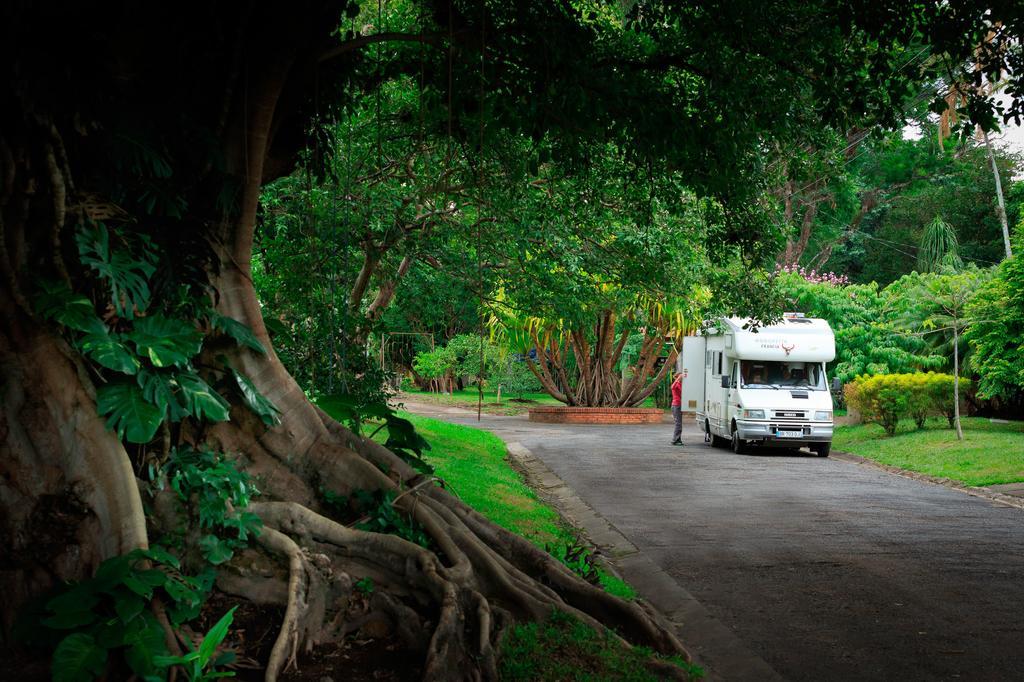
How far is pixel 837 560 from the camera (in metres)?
10.0

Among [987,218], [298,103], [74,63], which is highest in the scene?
[987,218]

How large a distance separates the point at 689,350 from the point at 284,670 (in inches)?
841

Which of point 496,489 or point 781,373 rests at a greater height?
point 781,373

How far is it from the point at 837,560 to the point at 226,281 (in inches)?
259

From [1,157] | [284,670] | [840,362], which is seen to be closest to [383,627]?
[284,670]

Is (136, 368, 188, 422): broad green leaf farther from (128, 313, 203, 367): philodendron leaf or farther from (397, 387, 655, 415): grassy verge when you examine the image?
(397, 387, 655, 415): grassy verge

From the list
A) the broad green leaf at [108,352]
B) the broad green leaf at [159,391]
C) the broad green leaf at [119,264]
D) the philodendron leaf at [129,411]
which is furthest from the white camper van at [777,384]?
the broad green leaf at [108,352]

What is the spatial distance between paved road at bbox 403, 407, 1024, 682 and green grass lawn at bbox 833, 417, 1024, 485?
1.24m

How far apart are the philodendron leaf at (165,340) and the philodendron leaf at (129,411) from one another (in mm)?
214

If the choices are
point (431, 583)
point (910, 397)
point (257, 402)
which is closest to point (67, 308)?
point (257, 402)

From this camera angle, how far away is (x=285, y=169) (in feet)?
28.0

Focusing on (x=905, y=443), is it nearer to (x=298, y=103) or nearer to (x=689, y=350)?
(x=689, y=350)

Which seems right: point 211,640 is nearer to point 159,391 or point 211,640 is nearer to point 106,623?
point 106,623

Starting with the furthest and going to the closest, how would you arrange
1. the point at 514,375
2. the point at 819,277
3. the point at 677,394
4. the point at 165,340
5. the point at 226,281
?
the point at 514,375 → the point at 819,277 → the point at 677,394 → the point at 226,281 → the point at 165,340
